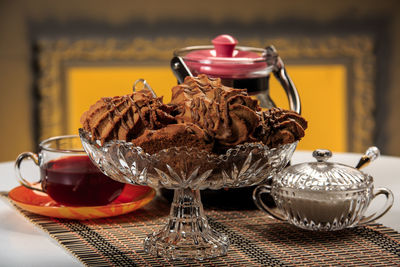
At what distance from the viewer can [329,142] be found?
8.87 ft

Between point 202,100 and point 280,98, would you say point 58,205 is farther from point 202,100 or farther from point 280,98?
point 280,98

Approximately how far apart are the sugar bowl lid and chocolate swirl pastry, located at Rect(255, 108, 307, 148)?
8cm

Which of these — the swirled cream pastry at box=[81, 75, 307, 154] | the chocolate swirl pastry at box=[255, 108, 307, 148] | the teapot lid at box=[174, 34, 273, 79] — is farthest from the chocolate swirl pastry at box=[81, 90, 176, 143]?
the teapot lid at box=[174, 34, 273, 79]

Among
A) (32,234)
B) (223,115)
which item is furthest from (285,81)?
(32,234)

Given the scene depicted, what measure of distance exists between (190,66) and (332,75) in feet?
5.58

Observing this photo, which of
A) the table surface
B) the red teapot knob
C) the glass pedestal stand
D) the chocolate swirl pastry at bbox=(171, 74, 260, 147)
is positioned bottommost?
the table surface

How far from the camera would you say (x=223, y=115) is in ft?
2.58

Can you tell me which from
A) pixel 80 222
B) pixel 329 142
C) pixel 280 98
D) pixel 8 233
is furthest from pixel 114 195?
pixel 329 142

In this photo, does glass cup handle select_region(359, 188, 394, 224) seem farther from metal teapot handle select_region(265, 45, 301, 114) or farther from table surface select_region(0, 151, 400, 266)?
metal teapot handle select_region(265, 45, 301, 114)

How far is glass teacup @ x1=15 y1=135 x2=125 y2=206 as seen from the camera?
3.20ft

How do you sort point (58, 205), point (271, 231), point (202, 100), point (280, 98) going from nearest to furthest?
point (202, 100)
point (271, 231)
point (58, 205)
point (280, 98)

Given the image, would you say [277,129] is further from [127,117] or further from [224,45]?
[224,45]

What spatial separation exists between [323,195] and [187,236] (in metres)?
0.19

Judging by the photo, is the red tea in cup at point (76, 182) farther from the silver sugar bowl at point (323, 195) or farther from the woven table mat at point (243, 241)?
the silver sugar bowl at point (323, 195)
